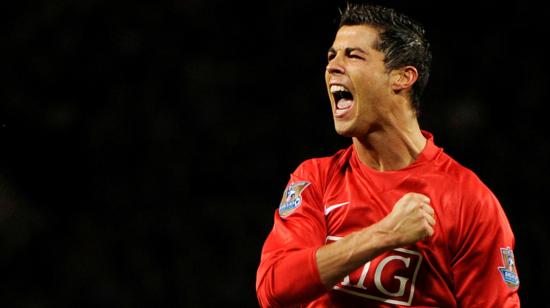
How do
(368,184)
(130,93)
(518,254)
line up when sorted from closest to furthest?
(368,184), (518,254), (130,93)

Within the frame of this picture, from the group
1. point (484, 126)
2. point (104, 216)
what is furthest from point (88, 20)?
point (484, 126)

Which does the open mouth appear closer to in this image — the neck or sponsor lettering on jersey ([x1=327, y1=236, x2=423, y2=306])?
the neck

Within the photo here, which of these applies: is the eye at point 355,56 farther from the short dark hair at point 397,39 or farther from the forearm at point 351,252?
the forearm at point 351,252

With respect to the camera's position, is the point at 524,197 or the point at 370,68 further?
the point at 524,197

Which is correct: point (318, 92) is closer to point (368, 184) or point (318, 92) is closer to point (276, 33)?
point (276, 33)

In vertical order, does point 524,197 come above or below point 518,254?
above

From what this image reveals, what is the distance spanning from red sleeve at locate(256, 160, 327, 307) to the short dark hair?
0.36 meters

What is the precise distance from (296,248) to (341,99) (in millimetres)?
457

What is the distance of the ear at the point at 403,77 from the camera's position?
83.8 inches

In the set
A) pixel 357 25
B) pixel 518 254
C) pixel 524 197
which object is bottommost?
pixel 518 254

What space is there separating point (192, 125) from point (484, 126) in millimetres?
1466

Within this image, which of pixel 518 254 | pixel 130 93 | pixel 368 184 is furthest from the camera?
pixel 130 93

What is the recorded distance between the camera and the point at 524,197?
374 cm

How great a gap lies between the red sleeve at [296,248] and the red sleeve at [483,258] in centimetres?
36
